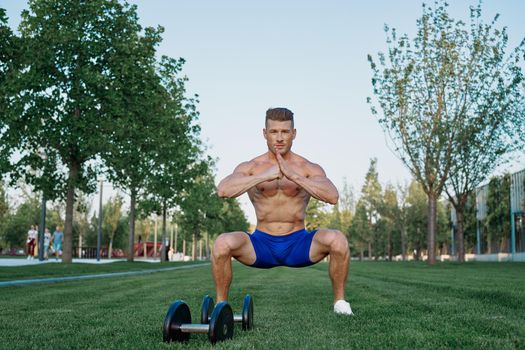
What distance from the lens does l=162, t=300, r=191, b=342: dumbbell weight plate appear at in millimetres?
3844

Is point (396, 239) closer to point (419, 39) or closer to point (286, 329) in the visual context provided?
point (419, 39)

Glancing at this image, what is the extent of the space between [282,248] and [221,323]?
60.4 inches

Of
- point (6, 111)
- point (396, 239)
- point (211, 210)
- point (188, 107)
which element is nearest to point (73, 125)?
→ point (6, 111)

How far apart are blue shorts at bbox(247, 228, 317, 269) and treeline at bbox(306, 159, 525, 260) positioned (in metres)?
44.3

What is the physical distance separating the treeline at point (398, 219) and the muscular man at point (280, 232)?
44.1 meters

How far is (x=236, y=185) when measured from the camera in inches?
198

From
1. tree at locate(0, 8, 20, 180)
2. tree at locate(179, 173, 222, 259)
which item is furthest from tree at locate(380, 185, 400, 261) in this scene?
tree at locate(0, 8, 20, 180)

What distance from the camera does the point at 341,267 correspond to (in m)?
5.40

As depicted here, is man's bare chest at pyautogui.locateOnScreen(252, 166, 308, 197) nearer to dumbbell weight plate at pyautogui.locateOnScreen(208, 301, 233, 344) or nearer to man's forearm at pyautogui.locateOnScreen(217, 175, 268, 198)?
man's forearm at pyautogui.locateOnScreen(217, 175, 268, 198)

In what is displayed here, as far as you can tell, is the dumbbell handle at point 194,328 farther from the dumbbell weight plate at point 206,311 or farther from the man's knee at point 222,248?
the man's knee at point 222,248

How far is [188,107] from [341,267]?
25.2 meters

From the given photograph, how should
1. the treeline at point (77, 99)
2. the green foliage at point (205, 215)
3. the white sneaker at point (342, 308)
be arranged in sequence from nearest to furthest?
the white sneaker at point (342, 308) → the treeline at point (77, 99) → the green foliage at point (205, 215)

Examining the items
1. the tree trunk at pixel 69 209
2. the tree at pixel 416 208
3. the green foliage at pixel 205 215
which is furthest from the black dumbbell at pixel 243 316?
the tree at pixel 416 208

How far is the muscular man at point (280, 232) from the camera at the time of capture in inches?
204
